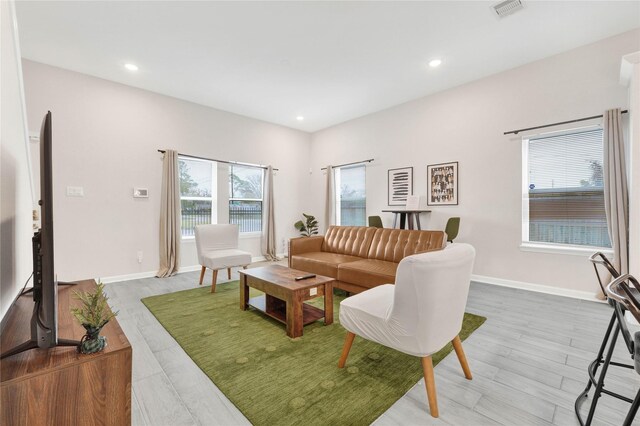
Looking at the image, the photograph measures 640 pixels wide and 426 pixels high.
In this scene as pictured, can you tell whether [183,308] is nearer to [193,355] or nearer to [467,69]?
[193,355]

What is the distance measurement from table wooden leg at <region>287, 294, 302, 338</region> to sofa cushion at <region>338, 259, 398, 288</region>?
38.0 inches

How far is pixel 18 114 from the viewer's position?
1.74 m

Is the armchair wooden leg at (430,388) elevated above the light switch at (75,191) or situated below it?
below

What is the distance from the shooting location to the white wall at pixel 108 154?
380cm

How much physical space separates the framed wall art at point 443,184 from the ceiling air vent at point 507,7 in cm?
207

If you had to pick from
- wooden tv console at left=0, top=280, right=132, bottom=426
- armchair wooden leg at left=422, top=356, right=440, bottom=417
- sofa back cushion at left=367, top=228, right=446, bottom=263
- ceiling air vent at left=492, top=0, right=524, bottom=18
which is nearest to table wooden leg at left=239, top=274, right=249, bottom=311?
sofa back cushion at left=367, top=228, right=446, bottom=263

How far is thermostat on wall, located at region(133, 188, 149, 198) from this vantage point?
441 centimetres

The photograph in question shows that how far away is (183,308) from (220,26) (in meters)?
3.14

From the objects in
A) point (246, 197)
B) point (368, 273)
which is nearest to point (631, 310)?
point (368, 273)

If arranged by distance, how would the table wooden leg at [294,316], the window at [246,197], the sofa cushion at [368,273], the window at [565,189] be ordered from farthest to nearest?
the window at [246,197]
the window at [565,189]
the sofa cushion at [368,273]
the table wooden leg at [294,316]

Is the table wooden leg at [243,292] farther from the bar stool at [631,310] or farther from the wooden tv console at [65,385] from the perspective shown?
the bar stool at [631,310]

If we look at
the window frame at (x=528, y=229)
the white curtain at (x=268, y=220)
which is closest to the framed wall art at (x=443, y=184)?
the window frame at (x=528, y=229)

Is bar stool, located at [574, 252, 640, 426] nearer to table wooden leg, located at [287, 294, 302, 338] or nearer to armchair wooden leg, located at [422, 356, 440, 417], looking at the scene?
armchair wooden leg, located at [422, 356, 440, 417]

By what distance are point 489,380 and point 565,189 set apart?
316 centimetres
